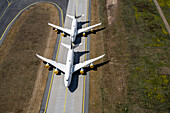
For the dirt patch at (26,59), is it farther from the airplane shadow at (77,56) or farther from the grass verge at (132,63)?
the grass verge at (132,63)

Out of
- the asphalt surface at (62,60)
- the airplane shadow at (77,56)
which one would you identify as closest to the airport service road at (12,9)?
the asphalt surface at (62,60)

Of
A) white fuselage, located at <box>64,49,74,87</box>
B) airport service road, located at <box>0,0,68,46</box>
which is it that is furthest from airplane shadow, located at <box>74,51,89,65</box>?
airport service road, located at <box>0,0,68,46</box>

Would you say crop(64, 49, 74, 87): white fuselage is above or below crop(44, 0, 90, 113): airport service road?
above

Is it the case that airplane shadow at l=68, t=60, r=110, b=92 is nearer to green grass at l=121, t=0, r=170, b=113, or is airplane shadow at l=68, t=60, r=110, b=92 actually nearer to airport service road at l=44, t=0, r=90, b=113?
airport service road at l=44, t=0, r=90, b=113

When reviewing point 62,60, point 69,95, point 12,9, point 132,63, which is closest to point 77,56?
point 62,60

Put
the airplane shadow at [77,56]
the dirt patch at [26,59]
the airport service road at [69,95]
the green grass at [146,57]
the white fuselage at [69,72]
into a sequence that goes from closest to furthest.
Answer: the airport service road at [69,95] < the green grass at [146,57] < the white fuselage at [69,72] < the dirt patch at [26,59] < the airplane shadow at [77,56]

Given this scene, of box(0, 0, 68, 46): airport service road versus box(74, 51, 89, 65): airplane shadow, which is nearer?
box(74, 51, 89, 65): airplane shadow

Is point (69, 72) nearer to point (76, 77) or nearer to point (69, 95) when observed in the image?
point (76, 77)
